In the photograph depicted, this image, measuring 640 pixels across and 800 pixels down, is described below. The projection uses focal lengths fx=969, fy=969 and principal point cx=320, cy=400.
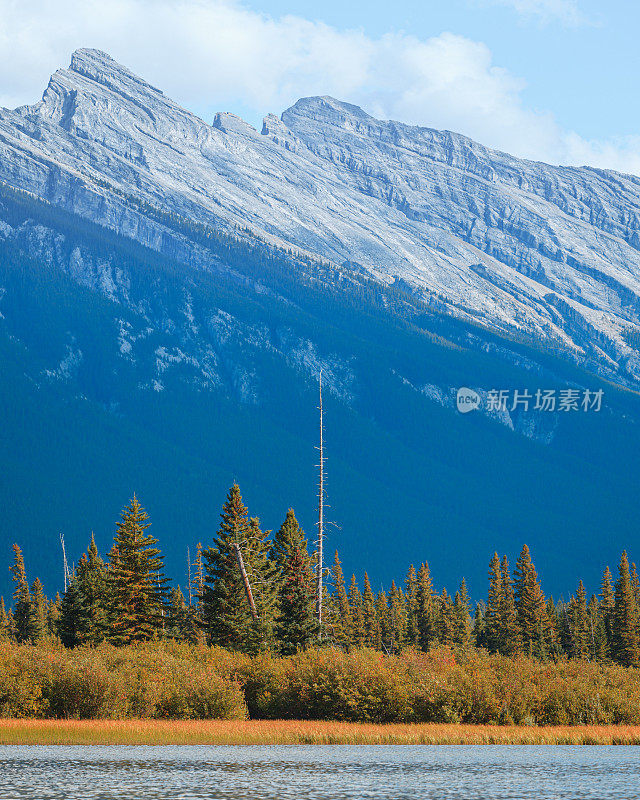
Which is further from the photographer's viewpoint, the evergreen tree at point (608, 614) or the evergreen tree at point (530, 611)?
the evergreen tree at point (530, 611)

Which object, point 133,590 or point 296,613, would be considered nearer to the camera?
point 296,613

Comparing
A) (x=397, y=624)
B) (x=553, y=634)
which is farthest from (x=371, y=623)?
(x=553, y=634)

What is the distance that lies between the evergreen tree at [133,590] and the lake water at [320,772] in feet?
130

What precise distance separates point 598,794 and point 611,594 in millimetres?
117128

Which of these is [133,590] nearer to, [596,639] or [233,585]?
[233,585]

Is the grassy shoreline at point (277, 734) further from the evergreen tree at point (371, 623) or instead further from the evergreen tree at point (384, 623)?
the evergreen tree at point (384, 623)

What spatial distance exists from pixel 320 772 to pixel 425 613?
362ft

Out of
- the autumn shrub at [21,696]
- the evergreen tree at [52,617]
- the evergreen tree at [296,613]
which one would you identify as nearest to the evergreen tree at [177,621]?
the evergreen tree at [296,613]

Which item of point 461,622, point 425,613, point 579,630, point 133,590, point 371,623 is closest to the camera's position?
point 133,590

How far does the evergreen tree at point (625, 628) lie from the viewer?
4631 inches

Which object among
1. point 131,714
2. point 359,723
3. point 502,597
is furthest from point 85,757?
point 502,597

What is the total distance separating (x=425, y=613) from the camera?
138125 millimetres

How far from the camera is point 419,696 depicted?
40.7 meters

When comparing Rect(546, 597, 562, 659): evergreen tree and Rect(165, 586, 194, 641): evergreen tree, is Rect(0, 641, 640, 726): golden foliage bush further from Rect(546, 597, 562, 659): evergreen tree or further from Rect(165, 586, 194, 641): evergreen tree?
Rect(546, 597, 562, 659): evergreen tree
